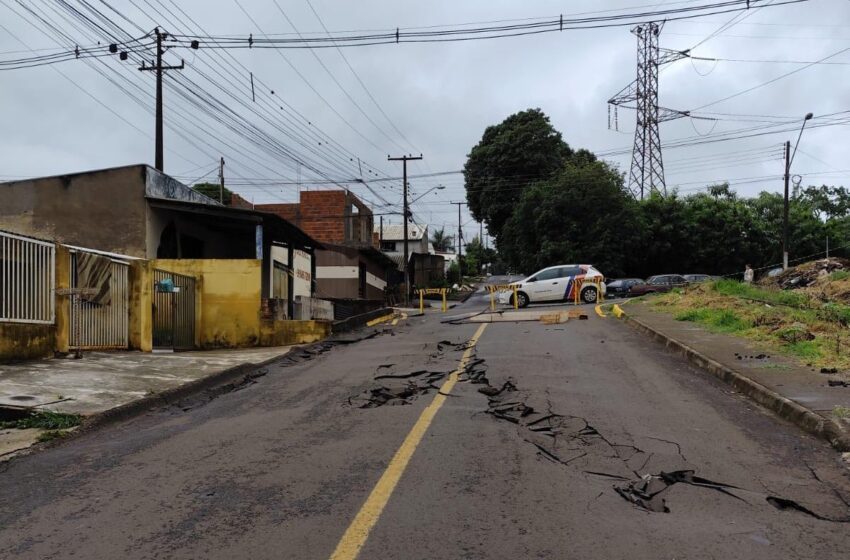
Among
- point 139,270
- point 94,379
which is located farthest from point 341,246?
point 94,379

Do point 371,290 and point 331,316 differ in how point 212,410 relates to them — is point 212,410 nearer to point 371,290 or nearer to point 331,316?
point 331,316

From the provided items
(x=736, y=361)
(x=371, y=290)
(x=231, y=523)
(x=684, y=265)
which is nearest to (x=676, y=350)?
(x=736, y=361)

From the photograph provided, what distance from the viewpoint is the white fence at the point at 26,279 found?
10.1 m

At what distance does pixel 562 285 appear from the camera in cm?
2731

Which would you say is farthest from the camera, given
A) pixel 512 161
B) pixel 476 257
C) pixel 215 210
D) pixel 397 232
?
pixel 476 257

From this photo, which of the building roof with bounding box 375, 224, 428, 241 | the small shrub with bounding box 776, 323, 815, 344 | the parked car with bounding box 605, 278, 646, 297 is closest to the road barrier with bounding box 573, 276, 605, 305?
the parked car with bounding box 605, 278, 646, 297

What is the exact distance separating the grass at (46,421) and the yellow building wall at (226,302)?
8.25m

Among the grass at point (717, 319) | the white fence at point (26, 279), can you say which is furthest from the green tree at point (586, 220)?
the white fence at point (26, 279)

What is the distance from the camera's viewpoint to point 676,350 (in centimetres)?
1196

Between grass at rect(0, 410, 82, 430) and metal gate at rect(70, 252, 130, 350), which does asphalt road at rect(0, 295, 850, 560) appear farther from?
metal gate at rect(70, 252, 130, 350)

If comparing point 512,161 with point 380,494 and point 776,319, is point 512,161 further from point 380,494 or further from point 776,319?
point 380,494

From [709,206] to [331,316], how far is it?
3633 centimetres

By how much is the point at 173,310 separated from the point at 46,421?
7744mm

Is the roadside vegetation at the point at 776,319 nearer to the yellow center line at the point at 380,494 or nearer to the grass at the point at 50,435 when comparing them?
the yellow center line at the point at 380,494
